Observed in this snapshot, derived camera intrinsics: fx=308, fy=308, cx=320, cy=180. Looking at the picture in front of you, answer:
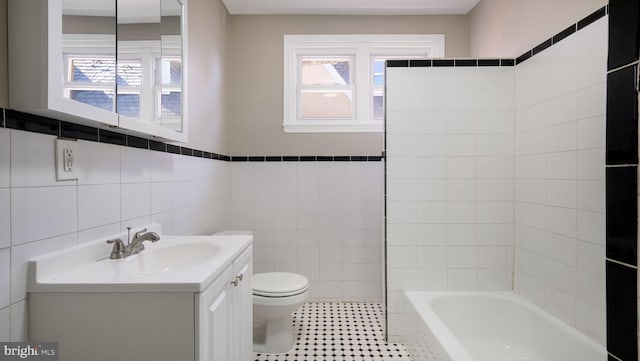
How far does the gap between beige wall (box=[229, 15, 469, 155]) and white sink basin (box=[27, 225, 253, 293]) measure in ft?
4.97

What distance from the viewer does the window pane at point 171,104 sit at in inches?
60.2

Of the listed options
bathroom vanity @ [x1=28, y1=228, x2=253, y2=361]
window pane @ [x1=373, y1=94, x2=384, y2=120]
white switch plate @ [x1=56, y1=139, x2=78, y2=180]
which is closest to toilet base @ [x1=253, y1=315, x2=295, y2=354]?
bathroom vanity @ [x1=28, y1=228, x2=253, y2=361]

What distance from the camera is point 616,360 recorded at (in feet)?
1.97

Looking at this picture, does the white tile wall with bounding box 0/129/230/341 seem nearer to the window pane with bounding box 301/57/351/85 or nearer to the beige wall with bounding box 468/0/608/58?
the window pane with bounding box 301/57/351/85

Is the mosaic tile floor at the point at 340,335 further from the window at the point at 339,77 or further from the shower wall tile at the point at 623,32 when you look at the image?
the shower wall tile at the point at 623,32

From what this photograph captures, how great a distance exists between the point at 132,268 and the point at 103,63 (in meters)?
0.76

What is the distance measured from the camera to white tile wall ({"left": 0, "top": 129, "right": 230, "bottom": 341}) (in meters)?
0.83

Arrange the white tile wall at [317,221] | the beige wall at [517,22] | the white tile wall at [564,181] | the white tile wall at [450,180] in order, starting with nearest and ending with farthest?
the white tile wall at [564,181] < the beige wall at [517,22] < the white tile wall at [450,180] < the white tile wall at [317,221]

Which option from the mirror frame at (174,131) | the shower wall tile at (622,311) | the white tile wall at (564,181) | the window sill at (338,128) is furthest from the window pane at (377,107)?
the shower wall tile at (622,311)

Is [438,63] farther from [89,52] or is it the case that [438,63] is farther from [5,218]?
[5,218]

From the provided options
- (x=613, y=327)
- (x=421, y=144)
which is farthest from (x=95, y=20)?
(x=421, y=144)

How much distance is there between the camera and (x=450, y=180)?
6.92 ft

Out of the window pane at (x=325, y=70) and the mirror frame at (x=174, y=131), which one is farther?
the window pane at (x=325, y=70)

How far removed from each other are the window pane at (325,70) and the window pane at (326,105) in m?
0.11
